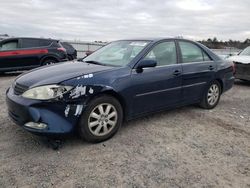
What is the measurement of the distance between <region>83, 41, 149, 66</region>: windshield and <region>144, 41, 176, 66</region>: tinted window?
0.20m

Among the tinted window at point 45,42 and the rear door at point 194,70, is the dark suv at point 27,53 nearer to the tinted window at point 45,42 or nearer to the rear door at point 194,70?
the tinted window at point 45,42

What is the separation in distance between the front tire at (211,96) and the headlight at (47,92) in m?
3.25

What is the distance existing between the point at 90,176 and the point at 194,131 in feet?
7.23

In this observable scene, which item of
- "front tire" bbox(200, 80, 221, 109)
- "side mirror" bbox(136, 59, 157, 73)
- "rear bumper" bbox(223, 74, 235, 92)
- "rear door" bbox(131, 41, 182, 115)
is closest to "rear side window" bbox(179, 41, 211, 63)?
"rear door" bbox(131, 41, 182, 115)

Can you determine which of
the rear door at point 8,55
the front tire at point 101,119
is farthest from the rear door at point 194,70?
the rear door at point 8,55

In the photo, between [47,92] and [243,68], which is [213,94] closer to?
[47,92]

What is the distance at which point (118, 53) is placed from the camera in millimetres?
5027

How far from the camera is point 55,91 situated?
378 cm

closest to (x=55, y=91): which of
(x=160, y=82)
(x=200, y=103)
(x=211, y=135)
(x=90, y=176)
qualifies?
(x=90, y=176)

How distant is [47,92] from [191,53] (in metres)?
3.08

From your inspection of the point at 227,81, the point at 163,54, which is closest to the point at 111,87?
the point at 163,54

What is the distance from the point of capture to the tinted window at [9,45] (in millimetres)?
11042

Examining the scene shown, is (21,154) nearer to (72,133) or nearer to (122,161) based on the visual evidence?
(72,133)

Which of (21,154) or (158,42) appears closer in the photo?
(21,154)
